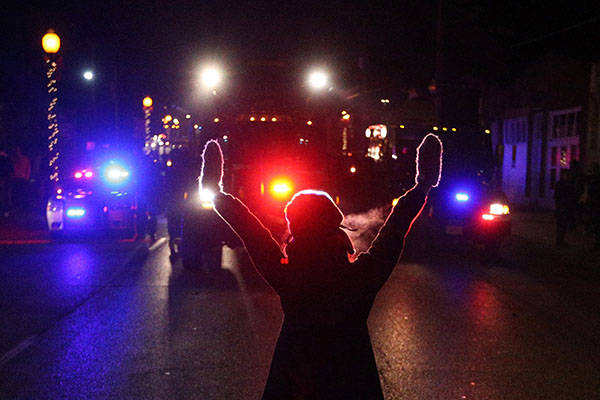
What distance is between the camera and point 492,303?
981 cm

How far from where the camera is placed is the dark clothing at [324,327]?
113 inches

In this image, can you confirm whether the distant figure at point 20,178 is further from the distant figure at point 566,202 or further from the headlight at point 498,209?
the distant figure at point 566,202

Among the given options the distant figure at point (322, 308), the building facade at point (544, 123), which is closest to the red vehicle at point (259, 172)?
the distant figure at point (322, 308)

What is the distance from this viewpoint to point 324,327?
2920 mm

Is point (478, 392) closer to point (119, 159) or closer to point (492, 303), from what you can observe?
point (492, 303)

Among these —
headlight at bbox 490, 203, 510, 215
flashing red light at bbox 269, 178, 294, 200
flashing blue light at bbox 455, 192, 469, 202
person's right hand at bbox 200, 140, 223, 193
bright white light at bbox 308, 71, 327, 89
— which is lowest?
headlight at bbox 490, 203, 510, 215

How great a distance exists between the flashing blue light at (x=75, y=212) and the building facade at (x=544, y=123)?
14.3 metres

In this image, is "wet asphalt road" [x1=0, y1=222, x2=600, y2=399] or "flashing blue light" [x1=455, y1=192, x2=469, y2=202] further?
"flashing blue light" [x1=455, y1=192, x2=469, y2=202]

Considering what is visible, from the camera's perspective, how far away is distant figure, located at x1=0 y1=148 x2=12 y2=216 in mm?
23031

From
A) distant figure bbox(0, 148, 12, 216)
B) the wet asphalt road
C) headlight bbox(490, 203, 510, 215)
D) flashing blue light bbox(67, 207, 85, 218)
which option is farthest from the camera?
distant figure bbox(0, 148, 12, 216)

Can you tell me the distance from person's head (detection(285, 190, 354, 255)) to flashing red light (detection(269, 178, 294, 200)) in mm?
9790

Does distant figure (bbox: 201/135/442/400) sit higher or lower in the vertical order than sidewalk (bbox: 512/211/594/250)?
higher

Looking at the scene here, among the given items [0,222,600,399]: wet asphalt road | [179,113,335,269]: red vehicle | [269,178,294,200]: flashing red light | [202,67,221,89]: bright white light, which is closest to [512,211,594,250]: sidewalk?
[0,222,600,399]: wet asphalt road

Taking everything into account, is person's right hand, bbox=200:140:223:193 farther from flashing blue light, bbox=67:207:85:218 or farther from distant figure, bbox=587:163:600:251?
flashing blue light, bbox=67:207:85:218
